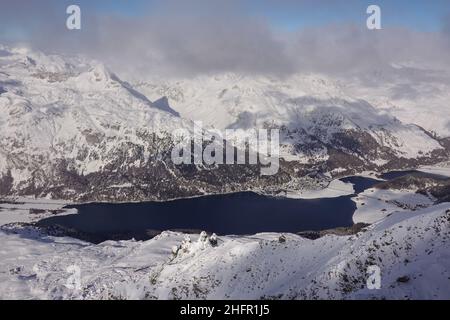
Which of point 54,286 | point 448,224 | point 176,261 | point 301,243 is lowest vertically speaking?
point 54,286

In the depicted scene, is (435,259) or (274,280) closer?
(435,259)

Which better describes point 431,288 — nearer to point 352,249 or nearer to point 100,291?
point 352,249
